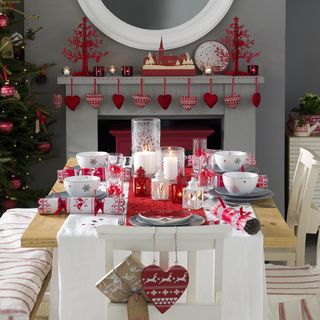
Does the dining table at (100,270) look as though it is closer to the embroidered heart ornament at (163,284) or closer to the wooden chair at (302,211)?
the embroidered heart ornament at (163,284)

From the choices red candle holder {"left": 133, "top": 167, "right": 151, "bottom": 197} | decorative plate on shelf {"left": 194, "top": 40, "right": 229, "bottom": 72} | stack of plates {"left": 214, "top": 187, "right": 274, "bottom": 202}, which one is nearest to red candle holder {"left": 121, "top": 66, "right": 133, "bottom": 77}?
decorative plate on shelf {"left": 194, "top": 40, "right": 229, "bottom": 72}

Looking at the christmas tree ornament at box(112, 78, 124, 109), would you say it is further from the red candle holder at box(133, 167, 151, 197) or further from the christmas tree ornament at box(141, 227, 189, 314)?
the christmas tree ornament at box(141, 227, 189, 314)

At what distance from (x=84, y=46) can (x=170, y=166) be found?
2063 millimetres

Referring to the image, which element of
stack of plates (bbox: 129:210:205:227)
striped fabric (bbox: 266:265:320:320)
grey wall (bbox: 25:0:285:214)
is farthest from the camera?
grey wall (bbox: 25:0:285:214)

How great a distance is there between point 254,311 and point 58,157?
3.15 metres

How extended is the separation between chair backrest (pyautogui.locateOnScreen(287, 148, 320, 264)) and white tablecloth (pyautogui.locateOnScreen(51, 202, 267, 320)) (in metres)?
0.88

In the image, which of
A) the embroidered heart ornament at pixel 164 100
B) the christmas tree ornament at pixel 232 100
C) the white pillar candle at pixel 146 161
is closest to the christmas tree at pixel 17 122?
the embroidered heart ornament at pixel 164 100

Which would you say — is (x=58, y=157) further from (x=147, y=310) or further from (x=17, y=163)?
(x=147, y=310)

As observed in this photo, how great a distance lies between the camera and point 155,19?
16.8ft

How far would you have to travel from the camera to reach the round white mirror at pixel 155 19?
507 centimetres

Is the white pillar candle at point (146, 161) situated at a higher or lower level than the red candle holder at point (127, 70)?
lower

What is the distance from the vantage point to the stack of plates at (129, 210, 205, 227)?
2.45 meters

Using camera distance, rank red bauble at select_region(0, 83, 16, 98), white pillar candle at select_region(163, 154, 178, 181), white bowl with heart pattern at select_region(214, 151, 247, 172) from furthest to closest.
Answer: red bauble at select_region(0, 83, 16, 98) < white bowl with heart pattern at select_region(214, 151, 247, 172) < white pillar candle at select_region(163, 154, 178, 181)

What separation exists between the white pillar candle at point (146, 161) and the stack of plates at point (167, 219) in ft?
2.03
